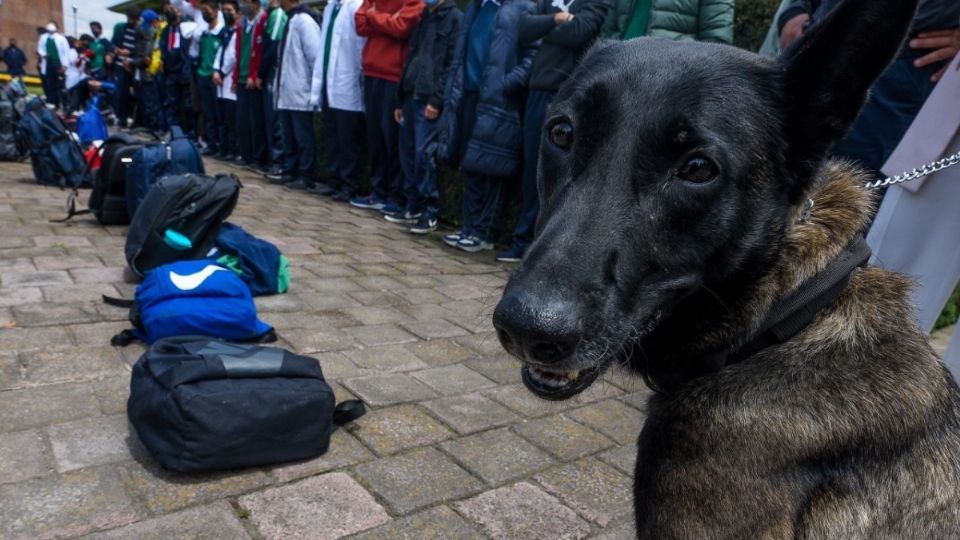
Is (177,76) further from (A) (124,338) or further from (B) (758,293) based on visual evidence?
(B) (758,293)

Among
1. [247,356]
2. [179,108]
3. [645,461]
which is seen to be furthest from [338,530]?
[179,108]

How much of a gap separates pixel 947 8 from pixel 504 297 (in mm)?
2404

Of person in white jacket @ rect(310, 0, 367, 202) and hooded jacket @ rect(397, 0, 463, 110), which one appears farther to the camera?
person in white jacket @ rect(310, 0, 367, 202)

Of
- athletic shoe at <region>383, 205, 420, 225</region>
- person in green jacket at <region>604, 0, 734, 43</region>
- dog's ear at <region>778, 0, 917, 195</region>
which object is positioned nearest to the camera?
dog's ear at <region>778, 0, 917, 195</region>

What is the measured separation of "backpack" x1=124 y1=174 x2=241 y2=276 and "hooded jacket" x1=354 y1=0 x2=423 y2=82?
3.49 metres

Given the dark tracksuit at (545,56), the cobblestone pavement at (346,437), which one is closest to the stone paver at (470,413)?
the cobblestone pavement at (346,437)

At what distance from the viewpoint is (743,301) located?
1.60 meters

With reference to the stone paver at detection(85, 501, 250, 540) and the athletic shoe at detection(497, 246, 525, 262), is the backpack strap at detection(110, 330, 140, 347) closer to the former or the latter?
the stone paver at detection(85, 501, 250, 540)

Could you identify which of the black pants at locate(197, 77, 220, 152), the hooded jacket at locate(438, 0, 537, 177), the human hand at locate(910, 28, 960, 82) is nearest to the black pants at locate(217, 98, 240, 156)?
the black pants at locate(197, 77, 220, 152)

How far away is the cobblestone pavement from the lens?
7.36 ft

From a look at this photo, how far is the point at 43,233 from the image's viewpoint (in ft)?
18.9

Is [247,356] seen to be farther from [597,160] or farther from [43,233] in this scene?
[43,233]

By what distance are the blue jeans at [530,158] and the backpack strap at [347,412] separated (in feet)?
10.5

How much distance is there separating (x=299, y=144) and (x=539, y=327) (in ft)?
29.5
